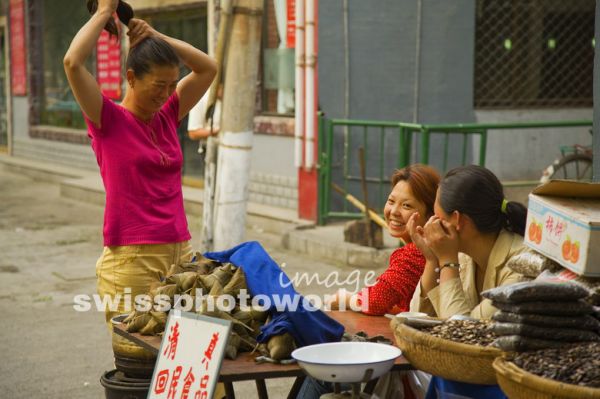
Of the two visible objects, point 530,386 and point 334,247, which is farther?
point 334,247

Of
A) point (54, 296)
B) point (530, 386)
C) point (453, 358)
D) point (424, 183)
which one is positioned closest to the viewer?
point (530, 386)

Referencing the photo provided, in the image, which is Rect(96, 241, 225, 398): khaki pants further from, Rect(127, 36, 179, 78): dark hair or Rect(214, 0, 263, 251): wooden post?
Rect(214, 0, 263, 251): wooden post

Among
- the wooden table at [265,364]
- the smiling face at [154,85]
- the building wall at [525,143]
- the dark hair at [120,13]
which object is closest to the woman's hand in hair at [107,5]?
the dark hair at [120,13]

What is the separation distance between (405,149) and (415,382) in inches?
250

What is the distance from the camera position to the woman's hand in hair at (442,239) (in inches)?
147

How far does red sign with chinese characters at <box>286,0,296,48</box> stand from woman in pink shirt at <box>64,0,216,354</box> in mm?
7899

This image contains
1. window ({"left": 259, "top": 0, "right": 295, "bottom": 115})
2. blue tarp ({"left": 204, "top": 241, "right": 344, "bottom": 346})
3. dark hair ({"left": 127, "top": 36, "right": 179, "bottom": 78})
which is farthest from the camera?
window ({"left": 259, "top": 0, "right": 295, "bottom": 115})

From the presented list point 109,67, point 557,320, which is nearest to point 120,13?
point 557,320

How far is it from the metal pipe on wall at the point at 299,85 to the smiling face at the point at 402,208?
23.5 ft

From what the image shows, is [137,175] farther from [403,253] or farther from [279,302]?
[403,253]

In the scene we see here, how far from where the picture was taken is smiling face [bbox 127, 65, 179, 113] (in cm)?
423

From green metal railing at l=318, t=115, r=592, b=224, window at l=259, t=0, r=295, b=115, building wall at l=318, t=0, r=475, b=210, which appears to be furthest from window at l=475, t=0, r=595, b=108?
window at l=259, t=0, r=295, b=115

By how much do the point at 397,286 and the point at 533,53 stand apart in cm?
889

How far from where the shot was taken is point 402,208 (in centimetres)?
439
